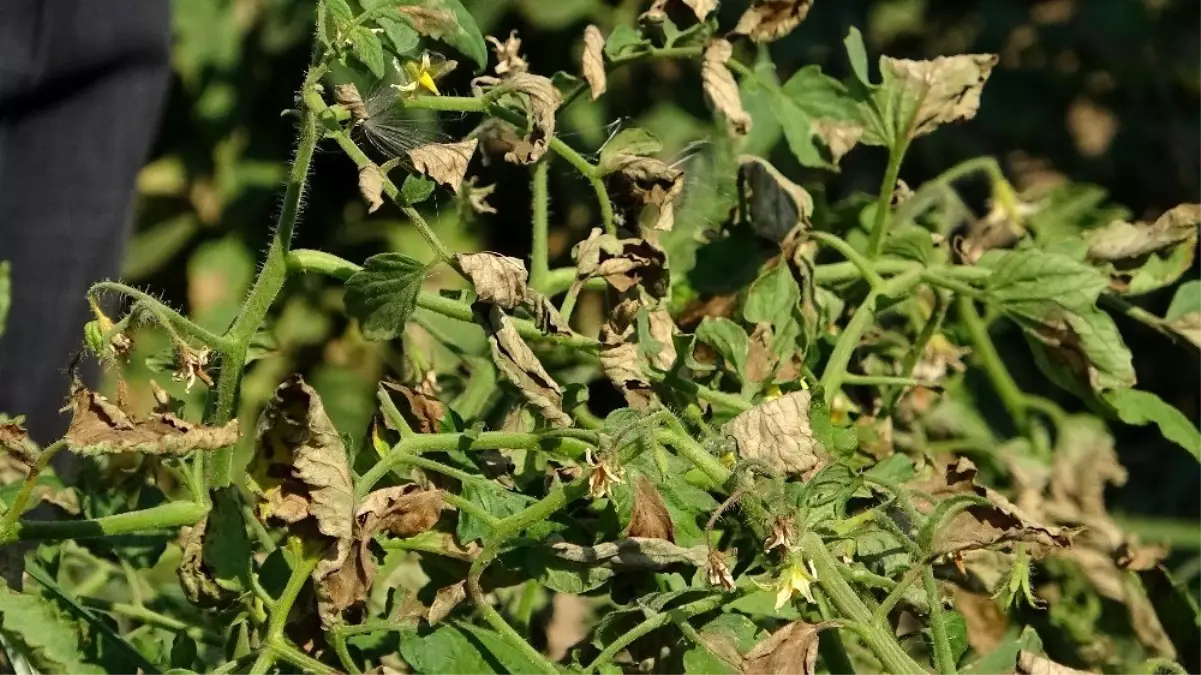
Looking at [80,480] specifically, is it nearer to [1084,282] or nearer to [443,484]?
[443,484]

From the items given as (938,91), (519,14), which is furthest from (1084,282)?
(519,14)

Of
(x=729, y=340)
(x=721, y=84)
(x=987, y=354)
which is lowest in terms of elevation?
(x=987, y=354)

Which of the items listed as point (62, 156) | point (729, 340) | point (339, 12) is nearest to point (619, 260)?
point (729, 340)

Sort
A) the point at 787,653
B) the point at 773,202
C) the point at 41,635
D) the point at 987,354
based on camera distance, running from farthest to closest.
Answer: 1. the point at 987,354
2. the point at 773,202
3. the point at 41,635
4. the point at 787,653

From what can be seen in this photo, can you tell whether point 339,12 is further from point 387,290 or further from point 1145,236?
point 1145,236

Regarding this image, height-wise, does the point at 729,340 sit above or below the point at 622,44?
below

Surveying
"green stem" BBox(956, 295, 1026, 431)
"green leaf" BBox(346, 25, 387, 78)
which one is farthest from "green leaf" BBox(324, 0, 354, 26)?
"green stem" BBox(956, 295, 1026, 431)

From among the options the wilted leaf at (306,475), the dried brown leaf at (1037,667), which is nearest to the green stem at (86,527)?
the wilted leaf at (306,475)
